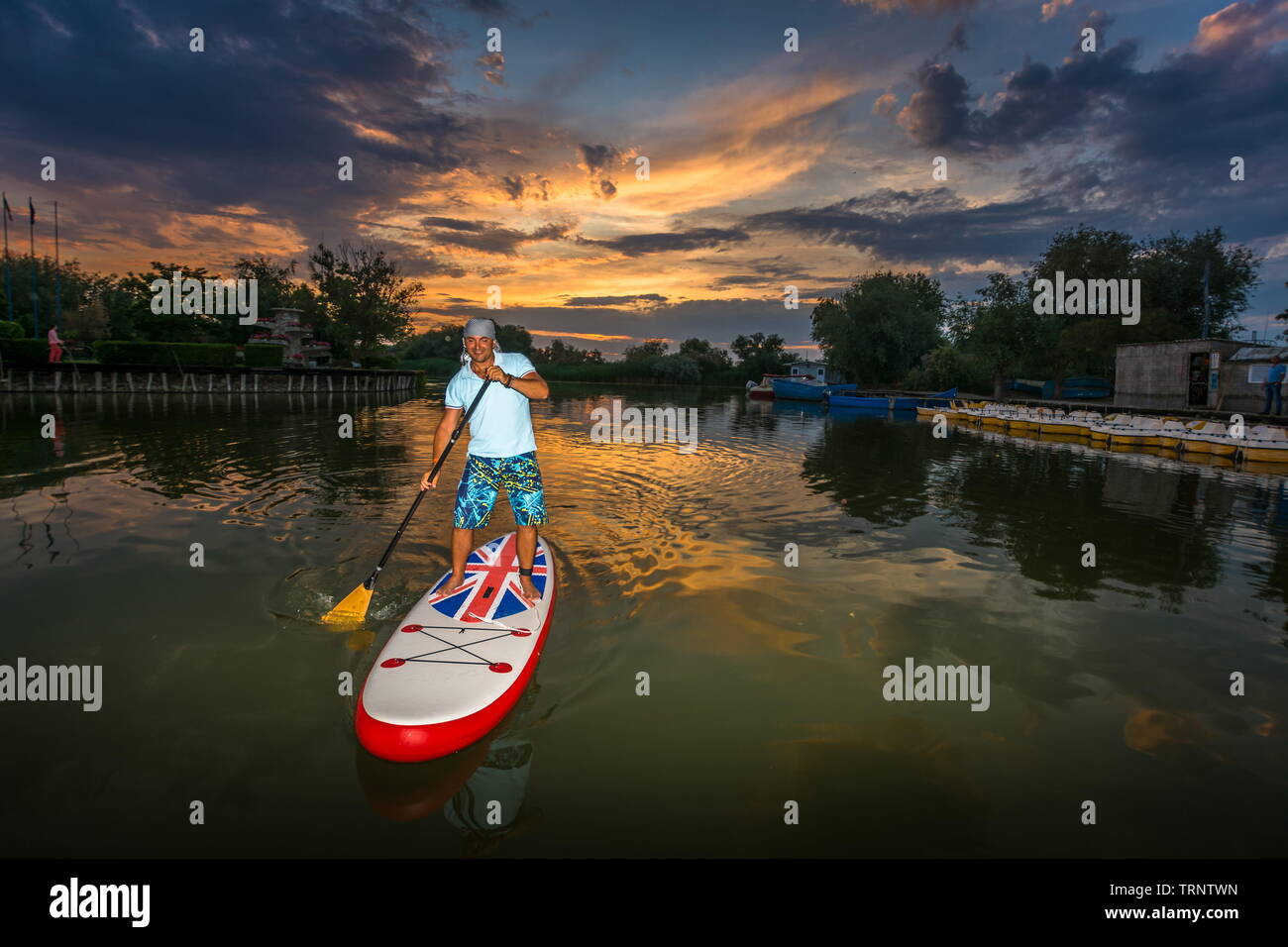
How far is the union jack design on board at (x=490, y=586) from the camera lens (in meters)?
5.81

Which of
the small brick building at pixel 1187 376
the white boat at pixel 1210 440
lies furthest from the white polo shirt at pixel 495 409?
the small brick building at pixel 1187 376

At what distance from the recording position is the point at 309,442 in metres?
19.8

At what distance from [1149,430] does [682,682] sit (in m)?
27.2

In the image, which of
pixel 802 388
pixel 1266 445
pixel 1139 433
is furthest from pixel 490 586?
pixel 802 388

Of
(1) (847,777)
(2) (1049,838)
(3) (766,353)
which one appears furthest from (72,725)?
(3) (766,353)

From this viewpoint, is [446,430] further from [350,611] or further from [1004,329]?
[1004,329]

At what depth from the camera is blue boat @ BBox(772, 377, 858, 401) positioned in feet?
181

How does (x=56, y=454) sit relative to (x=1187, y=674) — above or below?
above

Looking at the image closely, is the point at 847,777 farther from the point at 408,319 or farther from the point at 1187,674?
the point at 408,319

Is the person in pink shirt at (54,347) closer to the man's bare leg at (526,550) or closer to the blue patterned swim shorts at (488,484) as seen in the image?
the blue patterned swim shorts at (488,484)

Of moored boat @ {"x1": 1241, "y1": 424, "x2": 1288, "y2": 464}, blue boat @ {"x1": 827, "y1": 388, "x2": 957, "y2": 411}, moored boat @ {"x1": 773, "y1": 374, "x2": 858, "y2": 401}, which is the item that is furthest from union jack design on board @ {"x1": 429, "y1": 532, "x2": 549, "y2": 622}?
moored boat @ {"x1": 773, "y1": 374, "x2": 858, "y2": 401}

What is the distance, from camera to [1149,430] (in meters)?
23.7

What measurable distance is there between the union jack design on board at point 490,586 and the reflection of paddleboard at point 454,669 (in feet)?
0.03
